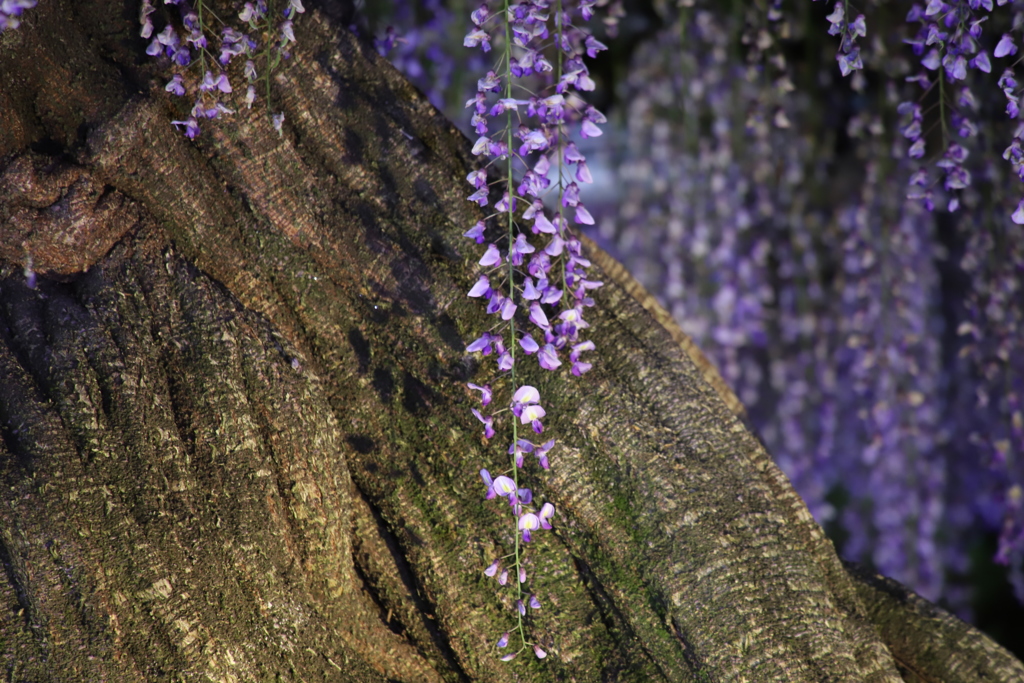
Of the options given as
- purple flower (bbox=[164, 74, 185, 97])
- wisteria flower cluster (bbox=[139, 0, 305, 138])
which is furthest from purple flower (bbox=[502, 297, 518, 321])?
purple flower (bbox=[164, 74, 185, 97])

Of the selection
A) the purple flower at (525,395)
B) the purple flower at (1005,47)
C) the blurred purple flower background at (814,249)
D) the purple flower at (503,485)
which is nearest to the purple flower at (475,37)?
the purple flower at (525,395)

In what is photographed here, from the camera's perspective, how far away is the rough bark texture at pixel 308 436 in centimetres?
111

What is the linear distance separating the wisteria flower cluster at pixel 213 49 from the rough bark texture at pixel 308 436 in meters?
0.04

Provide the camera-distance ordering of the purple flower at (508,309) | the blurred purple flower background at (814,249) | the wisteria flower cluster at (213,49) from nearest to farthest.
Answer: the purple flower at (508,309)
the wisteria flower cluster at (213,49)
the blurred purple flower background at (814,249)

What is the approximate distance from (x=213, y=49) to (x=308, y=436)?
25.6 inches

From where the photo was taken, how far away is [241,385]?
1.17 meters

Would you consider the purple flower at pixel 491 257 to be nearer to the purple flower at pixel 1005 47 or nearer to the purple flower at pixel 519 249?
the purple flower at pixel 519 249

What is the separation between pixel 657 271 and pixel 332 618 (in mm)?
2110

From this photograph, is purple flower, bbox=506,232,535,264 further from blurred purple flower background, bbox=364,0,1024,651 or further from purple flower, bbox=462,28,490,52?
blurred purple flower background, bbox=364,0,1024,651

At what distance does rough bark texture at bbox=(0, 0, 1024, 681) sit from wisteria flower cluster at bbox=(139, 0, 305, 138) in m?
0.04

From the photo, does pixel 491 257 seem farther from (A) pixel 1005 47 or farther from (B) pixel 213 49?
(A) pixel 1005 47

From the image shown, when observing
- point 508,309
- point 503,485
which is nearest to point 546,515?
point 503,485

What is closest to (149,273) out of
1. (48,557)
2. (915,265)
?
(48,557)

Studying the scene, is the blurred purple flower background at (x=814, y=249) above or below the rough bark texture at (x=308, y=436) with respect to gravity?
above
